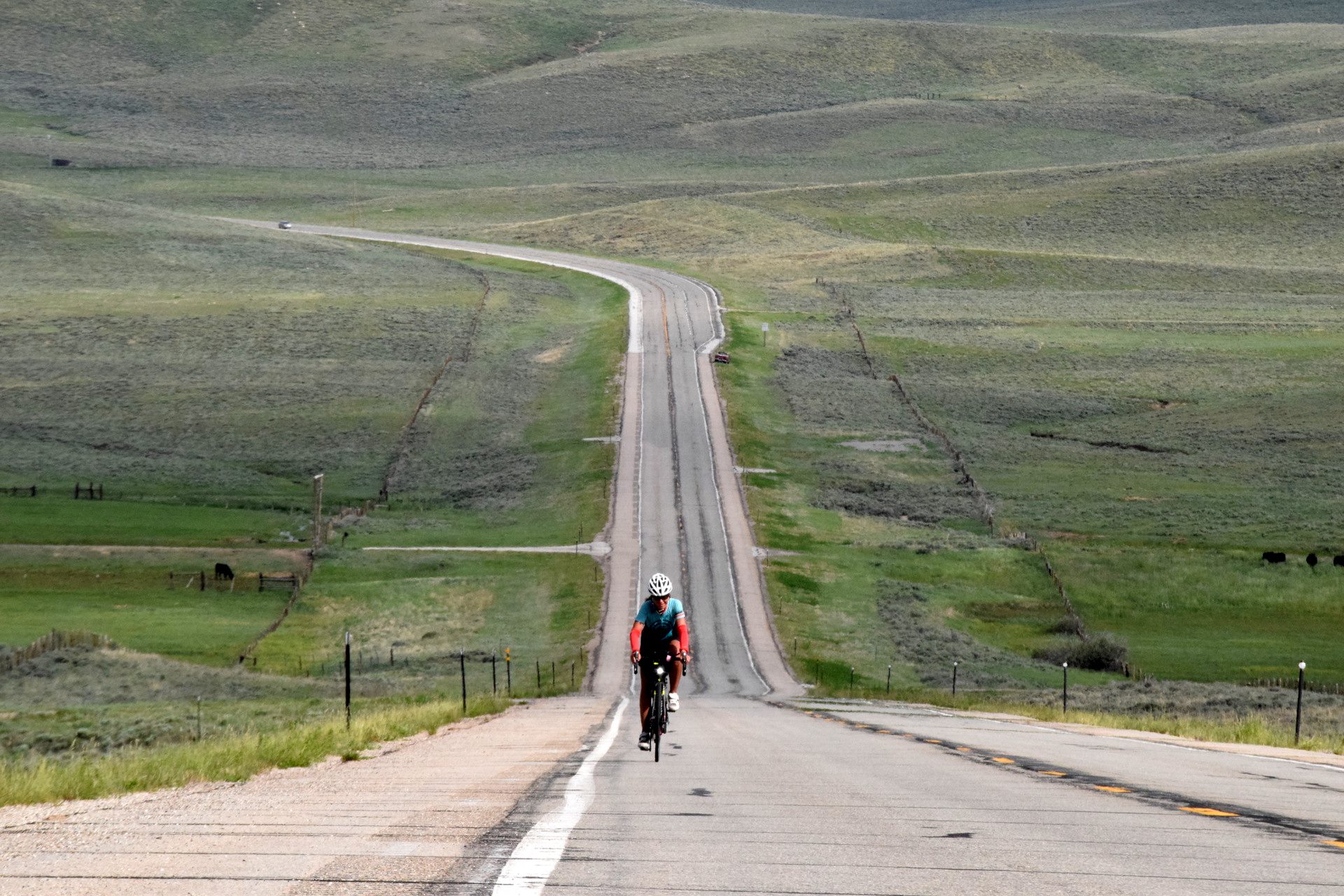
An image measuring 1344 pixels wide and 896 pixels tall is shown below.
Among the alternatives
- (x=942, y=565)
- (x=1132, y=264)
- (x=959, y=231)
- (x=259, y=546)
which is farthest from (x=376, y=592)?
(x=959, y=231)

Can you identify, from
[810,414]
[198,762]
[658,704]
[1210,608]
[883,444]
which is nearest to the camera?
[198,762]

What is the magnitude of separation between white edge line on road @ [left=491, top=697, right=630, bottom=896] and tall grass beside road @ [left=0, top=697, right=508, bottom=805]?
3932mm

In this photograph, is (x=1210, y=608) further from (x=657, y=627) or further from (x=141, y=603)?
(x=657, y=627)

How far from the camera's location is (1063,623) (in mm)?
53000

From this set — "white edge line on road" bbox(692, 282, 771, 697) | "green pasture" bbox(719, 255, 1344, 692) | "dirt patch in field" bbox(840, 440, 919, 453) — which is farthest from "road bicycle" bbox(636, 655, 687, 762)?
"dirt patch in field" bbox(840, 440, 919, 453)

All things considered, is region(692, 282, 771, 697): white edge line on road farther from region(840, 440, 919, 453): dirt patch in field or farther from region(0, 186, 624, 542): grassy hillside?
region(840, 440, 919, 453): dirt patch in field

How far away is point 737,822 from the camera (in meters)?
11.8

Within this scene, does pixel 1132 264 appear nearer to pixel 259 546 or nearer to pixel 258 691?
pixel 259 546

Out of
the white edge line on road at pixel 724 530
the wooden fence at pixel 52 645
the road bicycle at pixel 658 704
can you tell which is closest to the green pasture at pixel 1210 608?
the white edge line on road at pixel 724 530

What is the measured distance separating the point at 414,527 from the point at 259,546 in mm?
7125

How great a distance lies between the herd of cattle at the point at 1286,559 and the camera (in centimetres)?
5817

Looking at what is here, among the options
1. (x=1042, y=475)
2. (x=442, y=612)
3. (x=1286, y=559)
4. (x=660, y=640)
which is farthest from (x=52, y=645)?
(x=1042, y=475)

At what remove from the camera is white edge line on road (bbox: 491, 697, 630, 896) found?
893cm

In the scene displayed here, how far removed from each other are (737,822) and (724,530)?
52764mm
